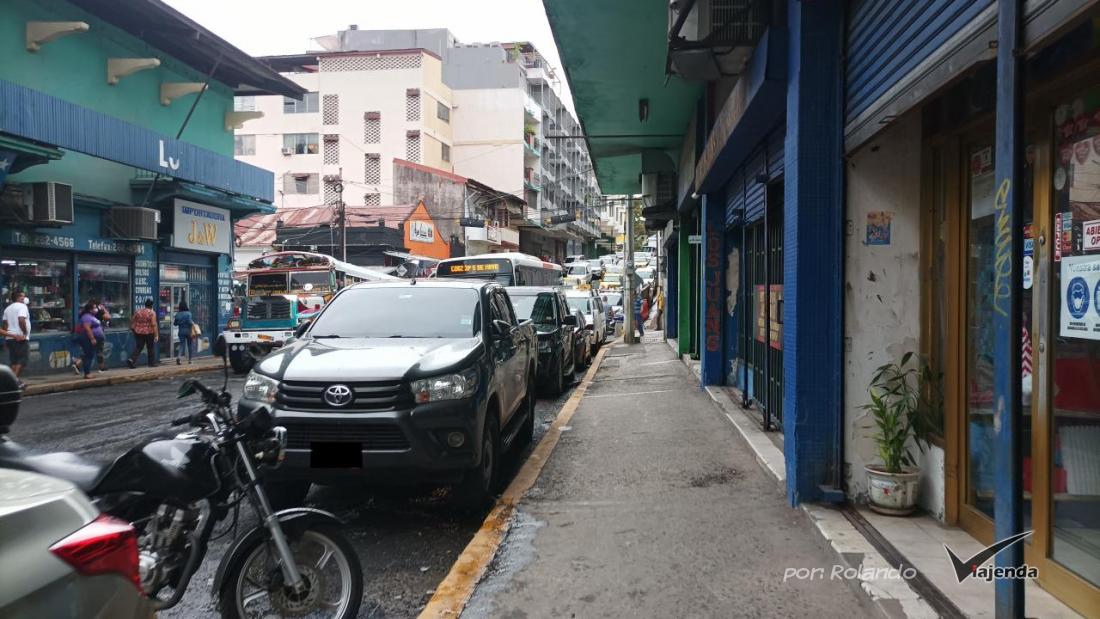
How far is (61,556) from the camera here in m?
2.08

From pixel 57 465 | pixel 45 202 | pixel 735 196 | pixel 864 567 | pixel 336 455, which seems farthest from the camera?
pixel 45 202

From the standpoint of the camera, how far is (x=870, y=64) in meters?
4.69

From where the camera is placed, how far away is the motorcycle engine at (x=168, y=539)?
3348 mm

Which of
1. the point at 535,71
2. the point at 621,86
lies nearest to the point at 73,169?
the point at 621,86

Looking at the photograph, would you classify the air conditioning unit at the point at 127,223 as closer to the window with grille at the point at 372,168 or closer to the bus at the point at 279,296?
the bus at the point at 279,296

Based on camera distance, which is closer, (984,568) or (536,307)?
(984,568)

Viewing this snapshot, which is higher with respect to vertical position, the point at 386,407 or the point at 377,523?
the point at 386,407

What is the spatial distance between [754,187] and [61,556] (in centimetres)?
808

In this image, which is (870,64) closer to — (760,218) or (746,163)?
(760,218)

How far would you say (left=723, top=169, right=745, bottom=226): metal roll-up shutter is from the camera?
32.4 feet

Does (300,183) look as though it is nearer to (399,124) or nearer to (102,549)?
(399,124)

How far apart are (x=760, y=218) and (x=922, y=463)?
4228 mm

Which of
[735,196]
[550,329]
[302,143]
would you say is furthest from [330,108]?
[735,196]

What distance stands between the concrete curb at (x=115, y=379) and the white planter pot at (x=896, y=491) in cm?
1463
